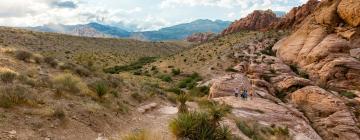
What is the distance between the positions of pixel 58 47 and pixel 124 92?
56884mm

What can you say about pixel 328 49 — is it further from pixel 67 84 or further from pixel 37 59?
pixel 67 84

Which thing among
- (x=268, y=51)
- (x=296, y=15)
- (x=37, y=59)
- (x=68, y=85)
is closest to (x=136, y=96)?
(x=68, y=85)

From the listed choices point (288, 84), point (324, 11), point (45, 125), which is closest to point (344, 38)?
point (324, 11)

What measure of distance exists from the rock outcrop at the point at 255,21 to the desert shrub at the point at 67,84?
6235 centimetres

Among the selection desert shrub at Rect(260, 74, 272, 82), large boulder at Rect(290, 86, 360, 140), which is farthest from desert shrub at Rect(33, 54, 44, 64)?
desert shrub at Rect(260, 74, 272, 82)

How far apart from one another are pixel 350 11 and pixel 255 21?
132 ft

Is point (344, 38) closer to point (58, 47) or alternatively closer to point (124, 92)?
point (124, 92)

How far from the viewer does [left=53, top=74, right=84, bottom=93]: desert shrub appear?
55.3ft

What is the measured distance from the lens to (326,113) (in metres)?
25.4

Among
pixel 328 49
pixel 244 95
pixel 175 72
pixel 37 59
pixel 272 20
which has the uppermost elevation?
pixel 272 20

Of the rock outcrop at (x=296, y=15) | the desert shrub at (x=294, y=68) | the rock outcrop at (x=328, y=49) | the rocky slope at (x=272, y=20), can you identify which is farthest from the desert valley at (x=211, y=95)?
the rocky slope at (x=272, y=20)

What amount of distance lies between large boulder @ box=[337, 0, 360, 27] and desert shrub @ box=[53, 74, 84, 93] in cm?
3249

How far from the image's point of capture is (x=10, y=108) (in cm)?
1223

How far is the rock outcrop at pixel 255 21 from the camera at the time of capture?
3081 inches
